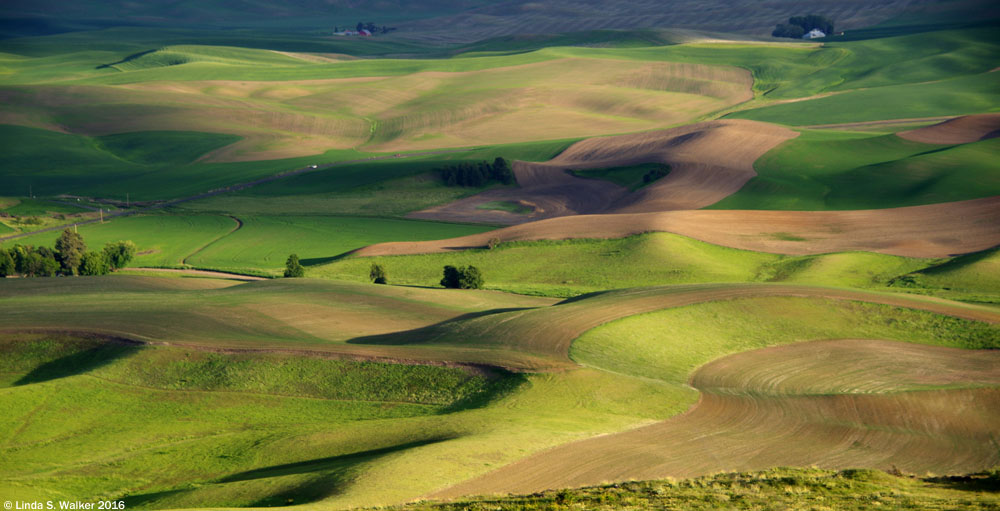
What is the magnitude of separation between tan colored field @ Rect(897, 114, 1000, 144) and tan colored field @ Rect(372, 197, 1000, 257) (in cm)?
3115

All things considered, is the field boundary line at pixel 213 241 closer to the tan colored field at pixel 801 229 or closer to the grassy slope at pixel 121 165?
the tan colored field at pixel 801 229

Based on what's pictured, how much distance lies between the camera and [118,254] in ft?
278

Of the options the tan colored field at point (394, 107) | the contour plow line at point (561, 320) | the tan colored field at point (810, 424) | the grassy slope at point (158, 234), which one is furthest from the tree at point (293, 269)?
the tan colored field at point (394, 107)

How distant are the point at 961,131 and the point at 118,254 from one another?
353 ft

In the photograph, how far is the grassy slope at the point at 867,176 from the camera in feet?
323

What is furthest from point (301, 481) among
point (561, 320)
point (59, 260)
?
point (59, 260)

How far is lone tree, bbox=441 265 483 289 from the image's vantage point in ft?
237

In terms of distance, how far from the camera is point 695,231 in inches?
3489

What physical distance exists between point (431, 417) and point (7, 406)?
19.3m

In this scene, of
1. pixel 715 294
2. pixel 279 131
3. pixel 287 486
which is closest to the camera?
pixel 287 486

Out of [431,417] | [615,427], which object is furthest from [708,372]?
[431,417]

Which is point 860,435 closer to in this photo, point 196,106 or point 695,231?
point 695,231

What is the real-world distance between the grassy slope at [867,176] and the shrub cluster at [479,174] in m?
32.8

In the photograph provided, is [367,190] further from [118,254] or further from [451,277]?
[451,277]
